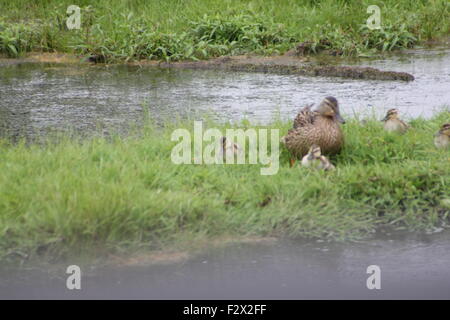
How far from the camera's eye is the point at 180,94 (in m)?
9.34

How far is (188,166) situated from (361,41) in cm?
707

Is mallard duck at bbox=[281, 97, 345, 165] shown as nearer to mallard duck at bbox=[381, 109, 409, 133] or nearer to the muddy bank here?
mallard duck at bbox=[381, 109, 409, 133]

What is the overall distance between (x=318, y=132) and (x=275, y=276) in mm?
1823

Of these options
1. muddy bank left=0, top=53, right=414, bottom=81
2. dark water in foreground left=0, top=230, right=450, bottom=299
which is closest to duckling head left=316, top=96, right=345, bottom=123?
dark water in foreground left=0, top=230, right=450, bottom=299

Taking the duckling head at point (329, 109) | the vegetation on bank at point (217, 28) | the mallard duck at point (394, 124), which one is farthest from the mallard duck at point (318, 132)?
the vegetation on bank at point (217, 28)

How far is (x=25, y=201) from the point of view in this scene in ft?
16.4

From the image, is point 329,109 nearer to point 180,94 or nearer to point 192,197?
point 192,197

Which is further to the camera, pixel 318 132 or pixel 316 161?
pixel 318 132

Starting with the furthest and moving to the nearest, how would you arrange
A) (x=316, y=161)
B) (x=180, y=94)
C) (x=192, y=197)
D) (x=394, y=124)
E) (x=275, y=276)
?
(x=180, y=94) → (x=394, y=124) → (x=316, y=161) → (x=192, y=197) → (x=275, y=276)

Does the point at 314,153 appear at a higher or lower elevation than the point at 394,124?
lower

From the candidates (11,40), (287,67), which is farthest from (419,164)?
(11,40)

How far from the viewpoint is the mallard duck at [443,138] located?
616cm

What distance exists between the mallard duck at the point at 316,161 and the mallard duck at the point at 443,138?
99 cm

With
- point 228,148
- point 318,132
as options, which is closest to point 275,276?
point 228,148
